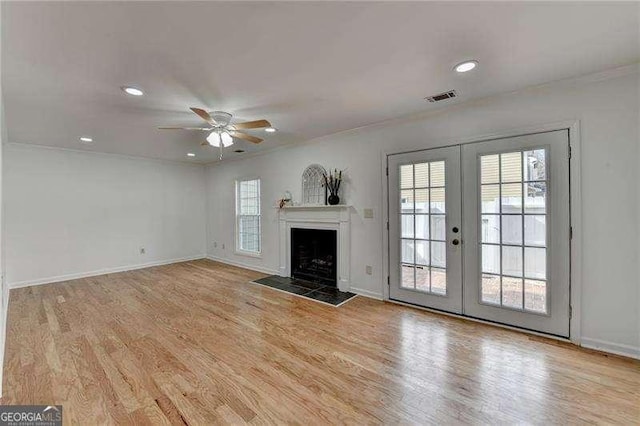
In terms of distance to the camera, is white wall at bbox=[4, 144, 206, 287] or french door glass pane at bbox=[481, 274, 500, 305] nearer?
french door glass pane at bbox=[481, 274, 500, 305]

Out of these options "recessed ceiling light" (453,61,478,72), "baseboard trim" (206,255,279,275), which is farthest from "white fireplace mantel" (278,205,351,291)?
"recessed ceiling light" (453,61,478,72)

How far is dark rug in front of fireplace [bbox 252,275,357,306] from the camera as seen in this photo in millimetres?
3944

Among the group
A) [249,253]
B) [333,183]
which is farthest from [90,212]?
[333,183]

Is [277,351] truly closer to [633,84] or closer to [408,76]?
[408,76]

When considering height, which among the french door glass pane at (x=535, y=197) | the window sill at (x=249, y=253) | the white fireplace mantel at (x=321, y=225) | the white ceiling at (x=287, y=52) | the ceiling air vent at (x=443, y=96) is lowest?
the window sill at (x=249, y=253)

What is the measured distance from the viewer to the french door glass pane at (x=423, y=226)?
338 cm

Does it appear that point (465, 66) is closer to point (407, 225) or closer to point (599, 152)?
point (599, 152)

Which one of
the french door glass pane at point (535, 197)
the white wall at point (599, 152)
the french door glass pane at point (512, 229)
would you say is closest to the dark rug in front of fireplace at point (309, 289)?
the french door glass pane at point (512, 229)

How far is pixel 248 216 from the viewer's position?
6125mm

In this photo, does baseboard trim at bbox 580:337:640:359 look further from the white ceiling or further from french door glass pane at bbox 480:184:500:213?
the white ceiling

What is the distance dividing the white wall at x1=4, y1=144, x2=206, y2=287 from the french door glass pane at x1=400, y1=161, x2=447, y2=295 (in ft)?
17.5

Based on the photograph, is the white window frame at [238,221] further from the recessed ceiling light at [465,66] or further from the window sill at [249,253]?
the recessed ceiling light at [465,66]

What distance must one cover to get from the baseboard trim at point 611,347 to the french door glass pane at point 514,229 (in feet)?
1.27

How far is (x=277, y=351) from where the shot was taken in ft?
8.41
